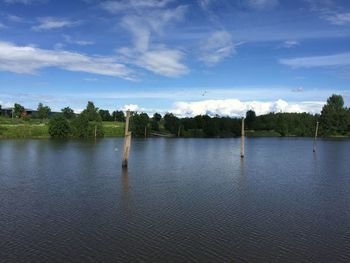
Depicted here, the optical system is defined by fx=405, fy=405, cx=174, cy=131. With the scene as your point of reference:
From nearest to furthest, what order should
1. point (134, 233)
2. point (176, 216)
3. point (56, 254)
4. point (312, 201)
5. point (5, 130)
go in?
point (56, 254) < point (134, 233) < point (176, 216) < point (312, 201) < point (5, 130)

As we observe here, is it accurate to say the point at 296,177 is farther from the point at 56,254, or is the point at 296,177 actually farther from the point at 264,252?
the point at 56,254

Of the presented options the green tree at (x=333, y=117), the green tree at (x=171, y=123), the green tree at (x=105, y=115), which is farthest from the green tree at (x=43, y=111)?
the green tree at (x=333, y=117)

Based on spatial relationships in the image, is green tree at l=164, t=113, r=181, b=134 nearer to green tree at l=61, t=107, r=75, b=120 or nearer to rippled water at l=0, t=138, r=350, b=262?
green tree at l=61, t=107, r=75, b=120

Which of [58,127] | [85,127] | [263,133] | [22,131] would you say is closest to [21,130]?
[22,131]

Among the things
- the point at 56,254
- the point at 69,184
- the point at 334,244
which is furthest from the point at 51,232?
the point at 69,184

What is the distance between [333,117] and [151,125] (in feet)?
243

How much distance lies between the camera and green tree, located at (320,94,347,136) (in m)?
164

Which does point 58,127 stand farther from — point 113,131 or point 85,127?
point 113,131

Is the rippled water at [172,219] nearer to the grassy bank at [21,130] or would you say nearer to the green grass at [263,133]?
the grassy bank at [21,130]

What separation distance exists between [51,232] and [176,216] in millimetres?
5805

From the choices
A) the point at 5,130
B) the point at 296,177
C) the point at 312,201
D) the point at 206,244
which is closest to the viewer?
the point at 206,244

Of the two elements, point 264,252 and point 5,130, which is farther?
point 5,130

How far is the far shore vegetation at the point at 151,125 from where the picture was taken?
116750 mm

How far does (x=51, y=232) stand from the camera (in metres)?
16.0
